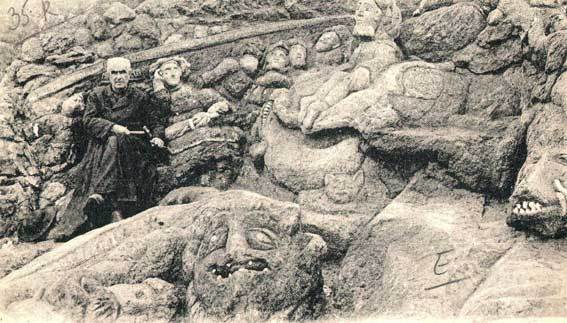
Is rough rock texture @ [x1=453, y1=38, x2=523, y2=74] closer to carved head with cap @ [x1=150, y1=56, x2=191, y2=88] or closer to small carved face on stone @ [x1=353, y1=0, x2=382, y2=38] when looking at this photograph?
small carved face on stone @ [x1=353, y1=0, x2=382, y2=38]

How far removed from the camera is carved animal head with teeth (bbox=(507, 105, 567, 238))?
6.05m

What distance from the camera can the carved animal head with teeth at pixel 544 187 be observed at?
6.05 meters

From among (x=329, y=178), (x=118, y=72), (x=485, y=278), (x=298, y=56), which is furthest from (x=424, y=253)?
(x=118, y=72)

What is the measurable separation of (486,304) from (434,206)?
1030 millimetres

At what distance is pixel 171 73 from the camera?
298 inches

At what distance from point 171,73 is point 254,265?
2.02 metres

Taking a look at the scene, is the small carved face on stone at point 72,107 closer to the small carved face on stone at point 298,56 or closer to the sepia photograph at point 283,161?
the sepia photograph at point 283,161

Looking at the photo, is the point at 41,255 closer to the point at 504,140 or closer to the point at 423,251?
the point at 423,251

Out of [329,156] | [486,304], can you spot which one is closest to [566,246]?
[486,304]

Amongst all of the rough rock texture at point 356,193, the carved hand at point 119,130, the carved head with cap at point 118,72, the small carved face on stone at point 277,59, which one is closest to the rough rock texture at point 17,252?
the carved hand at point 119,130

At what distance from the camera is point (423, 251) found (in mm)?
6336

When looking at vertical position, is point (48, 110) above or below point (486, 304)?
above

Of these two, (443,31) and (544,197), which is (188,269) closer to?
(544,197)

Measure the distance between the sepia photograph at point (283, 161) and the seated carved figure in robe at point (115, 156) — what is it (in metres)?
0.02
